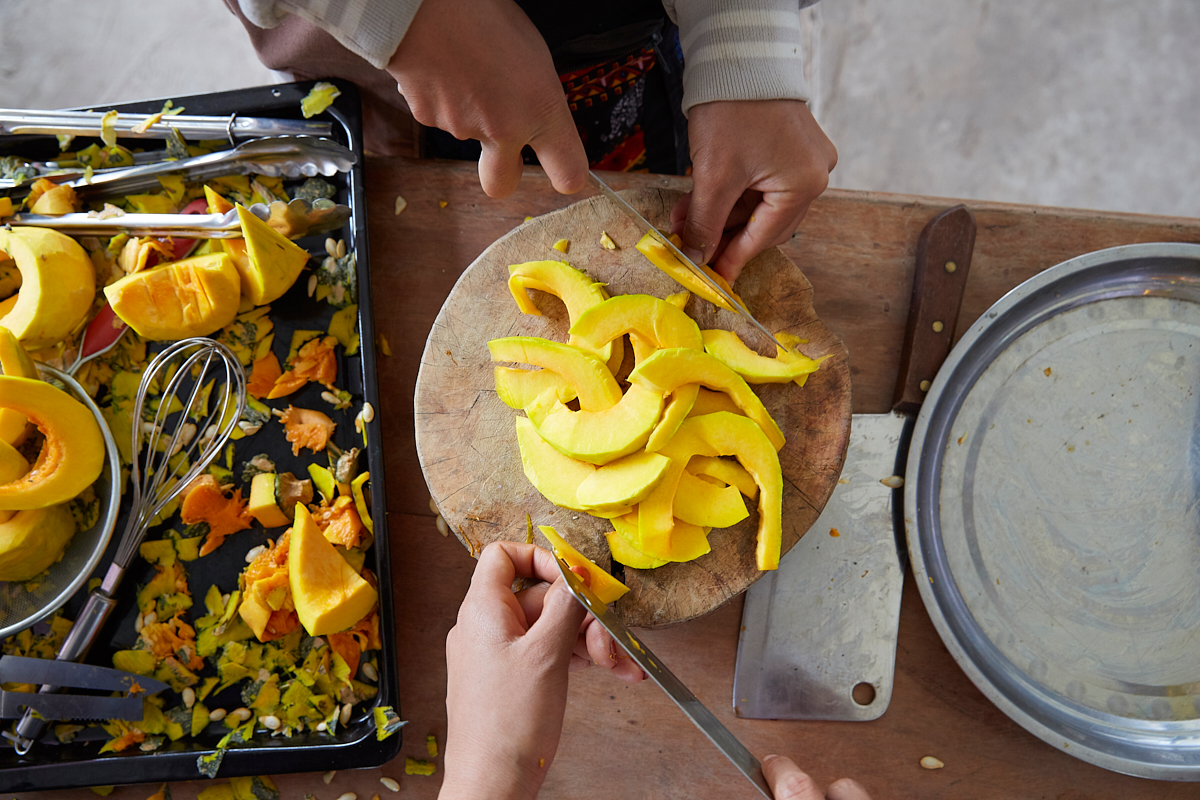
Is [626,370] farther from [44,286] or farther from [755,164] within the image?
[44,286]

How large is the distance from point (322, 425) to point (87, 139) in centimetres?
62

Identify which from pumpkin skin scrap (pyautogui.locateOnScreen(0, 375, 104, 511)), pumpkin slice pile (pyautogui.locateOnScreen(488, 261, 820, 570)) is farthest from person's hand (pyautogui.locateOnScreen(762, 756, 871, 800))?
pumpkin skin scrap (pyautogui.locateOnScreen(0, 375, 104, 511))

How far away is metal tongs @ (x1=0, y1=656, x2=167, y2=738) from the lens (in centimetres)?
94

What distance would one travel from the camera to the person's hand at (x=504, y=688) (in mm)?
796

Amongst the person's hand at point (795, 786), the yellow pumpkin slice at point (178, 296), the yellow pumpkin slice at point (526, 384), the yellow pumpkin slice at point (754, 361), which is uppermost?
the yellow pumpkin slice at point (178, 296)

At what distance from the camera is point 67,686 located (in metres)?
0.97

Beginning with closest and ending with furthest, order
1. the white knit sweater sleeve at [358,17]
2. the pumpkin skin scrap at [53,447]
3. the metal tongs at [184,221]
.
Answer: the white knit sweater sleeve at [358,17] → the pumpkin skin scrap at [53,447] → the metal tongs at [184,221]

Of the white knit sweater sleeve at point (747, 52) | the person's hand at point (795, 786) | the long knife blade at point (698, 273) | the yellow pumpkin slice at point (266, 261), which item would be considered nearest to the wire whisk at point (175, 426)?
the yellow pumpkin slice at point (266, 261)

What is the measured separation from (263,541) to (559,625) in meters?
0.54

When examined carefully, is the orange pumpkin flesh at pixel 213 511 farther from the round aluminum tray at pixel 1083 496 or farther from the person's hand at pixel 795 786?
the round aluminum tray at pixel 1083 496

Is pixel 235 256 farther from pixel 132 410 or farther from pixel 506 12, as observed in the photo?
pixel 506 12

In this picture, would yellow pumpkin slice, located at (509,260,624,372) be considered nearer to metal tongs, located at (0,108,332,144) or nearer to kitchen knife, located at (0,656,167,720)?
metal tongs, located at (0,108,332,144)

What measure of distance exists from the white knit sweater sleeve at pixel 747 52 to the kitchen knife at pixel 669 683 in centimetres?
67

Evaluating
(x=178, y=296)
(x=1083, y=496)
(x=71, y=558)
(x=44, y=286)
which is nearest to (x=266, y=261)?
(x=178, y=296)
